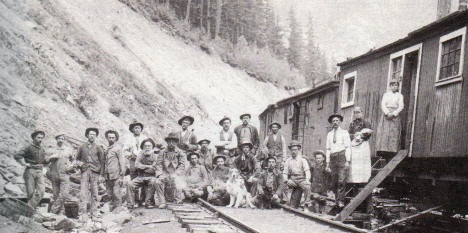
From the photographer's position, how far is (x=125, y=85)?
2525cm

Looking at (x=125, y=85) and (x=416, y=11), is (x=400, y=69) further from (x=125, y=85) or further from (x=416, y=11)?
(x=416, y=11)

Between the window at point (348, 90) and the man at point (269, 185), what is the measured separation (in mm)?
4236

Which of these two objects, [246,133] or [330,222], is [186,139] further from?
[330,222]

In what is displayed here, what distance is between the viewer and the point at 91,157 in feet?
35.2

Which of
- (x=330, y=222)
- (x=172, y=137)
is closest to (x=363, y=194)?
(x=330, y=222)

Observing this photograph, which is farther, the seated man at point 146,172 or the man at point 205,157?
the man at point 205,157

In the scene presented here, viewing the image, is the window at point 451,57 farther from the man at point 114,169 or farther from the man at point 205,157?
the man at point 114,169

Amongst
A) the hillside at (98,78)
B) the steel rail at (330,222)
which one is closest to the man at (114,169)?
the hillside at (98,78)

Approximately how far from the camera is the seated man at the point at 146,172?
11852mm

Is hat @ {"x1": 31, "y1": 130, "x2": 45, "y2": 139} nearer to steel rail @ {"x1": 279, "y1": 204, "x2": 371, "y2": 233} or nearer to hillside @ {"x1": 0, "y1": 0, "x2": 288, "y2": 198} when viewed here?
hillside @ {"x1": 0, "y1": 0, "x2": 288, "y2": 198}

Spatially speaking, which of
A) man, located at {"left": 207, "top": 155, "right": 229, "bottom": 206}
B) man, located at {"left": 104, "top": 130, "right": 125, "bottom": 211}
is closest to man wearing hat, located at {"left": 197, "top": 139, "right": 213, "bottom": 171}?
man, located at {"left": 207, "top": 155, "right": 229, "bottom": 206}

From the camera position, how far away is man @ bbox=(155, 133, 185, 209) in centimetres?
1240

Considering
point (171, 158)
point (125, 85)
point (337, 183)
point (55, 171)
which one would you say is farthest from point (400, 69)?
point (125, 85)

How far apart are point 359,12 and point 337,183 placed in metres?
183
